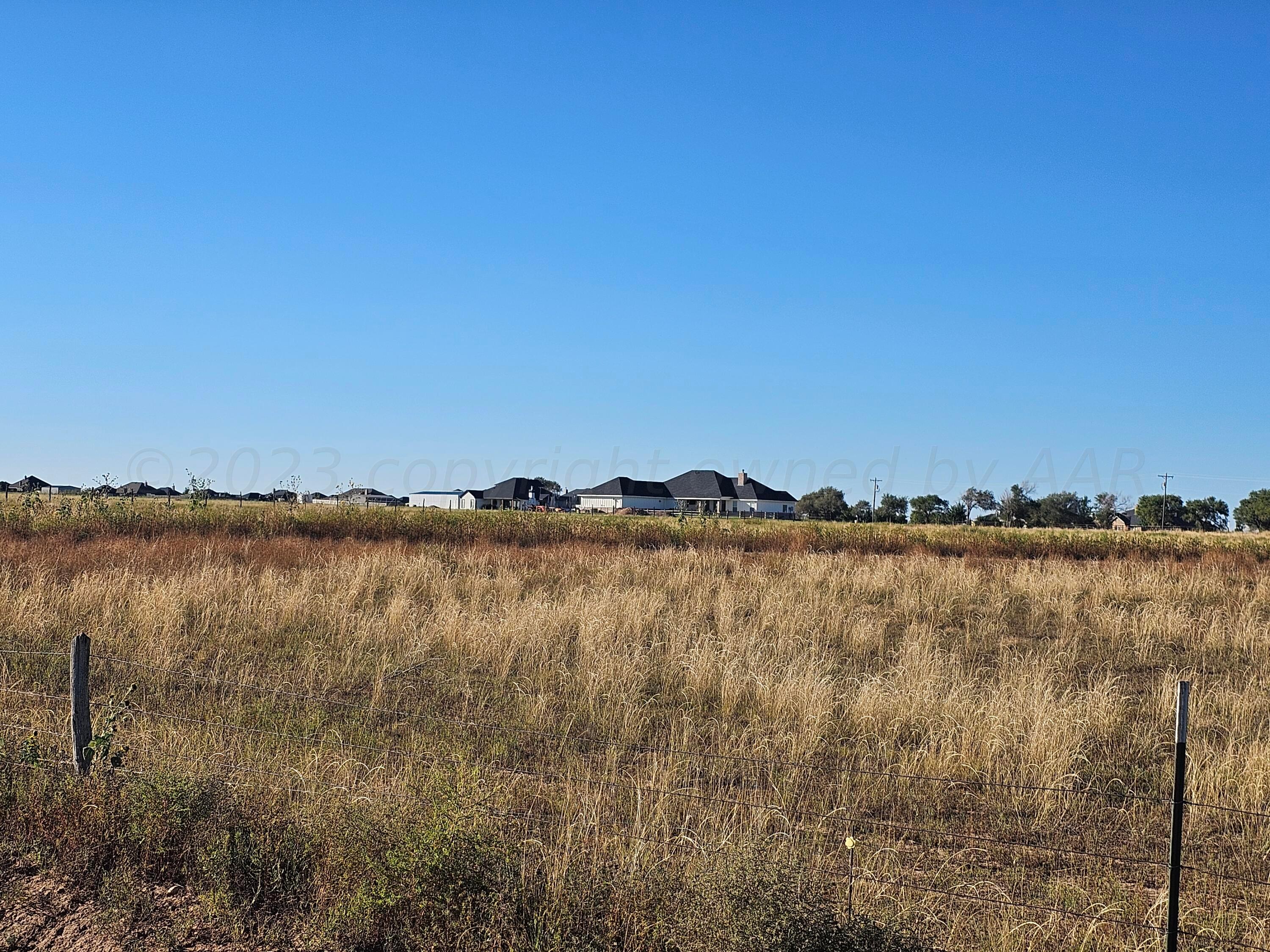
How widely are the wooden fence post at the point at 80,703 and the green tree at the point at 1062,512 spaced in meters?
86.2

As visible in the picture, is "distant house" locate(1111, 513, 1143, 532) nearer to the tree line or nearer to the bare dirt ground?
the tree line

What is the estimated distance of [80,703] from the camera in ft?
20.4

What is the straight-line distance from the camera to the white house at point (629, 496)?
90.5 metres

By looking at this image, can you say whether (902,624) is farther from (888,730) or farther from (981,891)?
(981,891)

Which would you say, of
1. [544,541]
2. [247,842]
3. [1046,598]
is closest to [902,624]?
[1046,598]

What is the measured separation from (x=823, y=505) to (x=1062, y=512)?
21472 mm

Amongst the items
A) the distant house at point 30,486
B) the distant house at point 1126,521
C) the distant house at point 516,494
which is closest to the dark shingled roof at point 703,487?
the distant house at point 516,494

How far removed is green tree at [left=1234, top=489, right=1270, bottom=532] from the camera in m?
88.1

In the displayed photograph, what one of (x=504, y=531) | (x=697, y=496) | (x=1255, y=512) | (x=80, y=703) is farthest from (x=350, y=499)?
(x=1255, y=512)

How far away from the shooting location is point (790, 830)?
19.1 ft

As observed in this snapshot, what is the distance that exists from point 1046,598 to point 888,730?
1025 cm

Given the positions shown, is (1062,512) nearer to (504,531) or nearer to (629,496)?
(629,496)

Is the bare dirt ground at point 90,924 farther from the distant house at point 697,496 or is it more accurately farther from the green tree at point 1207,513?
the green tree at point 1207,513

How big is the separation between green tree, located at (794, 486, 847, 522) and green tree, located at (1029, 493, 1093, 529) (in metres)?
17.1
